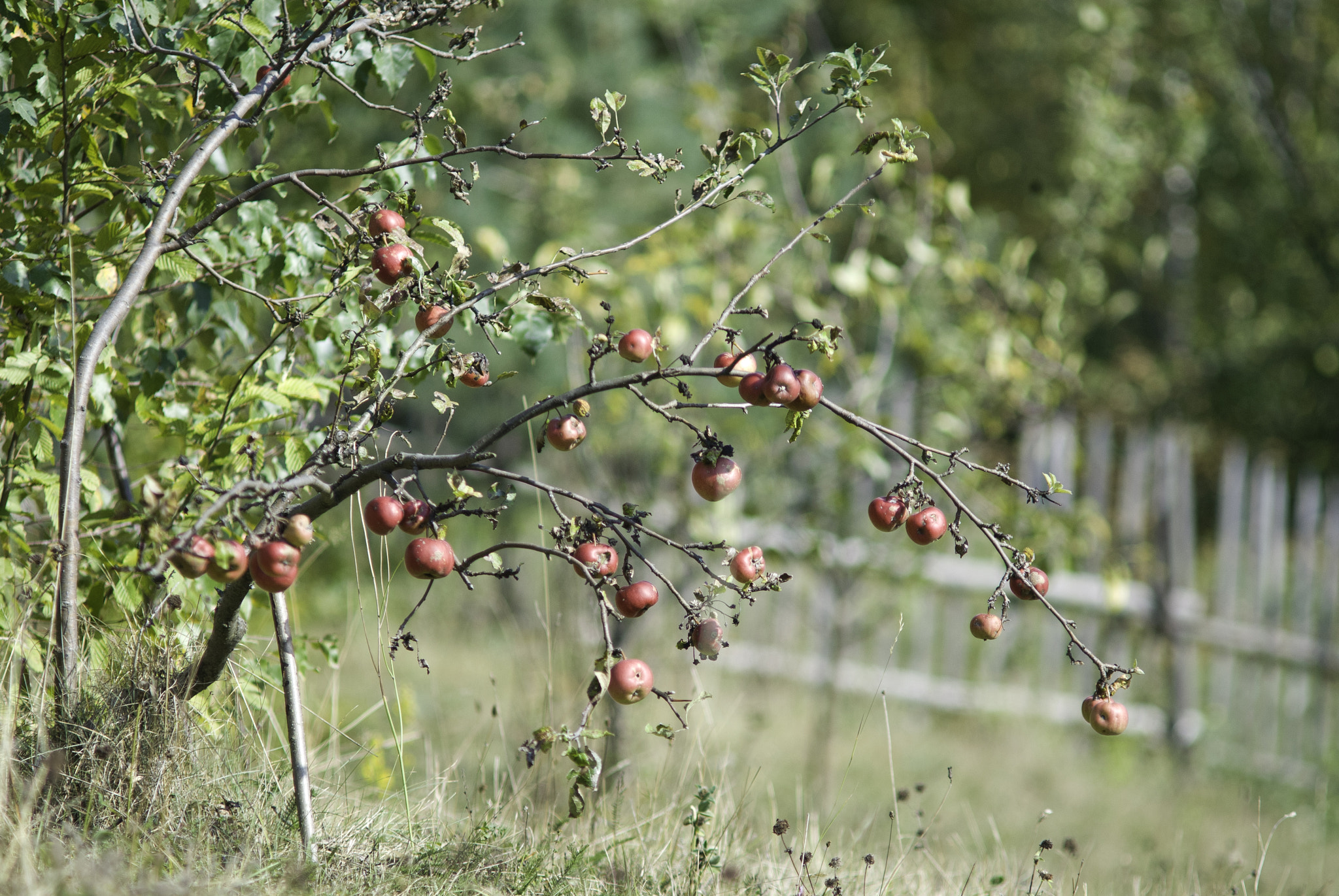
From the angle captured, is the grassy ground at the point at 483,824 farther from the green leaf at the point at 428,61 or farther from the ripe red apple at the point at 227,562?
the green leaf at the point at 428,61

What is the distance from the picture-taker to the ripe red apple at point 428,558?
1.25m

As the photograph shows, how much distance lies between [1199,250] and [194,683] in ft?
26.3

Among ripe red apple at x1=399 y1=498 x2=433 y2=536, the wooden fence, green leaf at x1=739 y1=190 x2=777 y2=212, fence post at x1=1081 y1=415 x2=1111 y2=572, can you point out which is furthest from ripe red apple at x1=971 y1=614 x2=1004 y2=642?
fence post at x1=1081 y1=415 x2=1111 y2=572

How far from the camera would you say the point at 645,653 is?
12.5 feet

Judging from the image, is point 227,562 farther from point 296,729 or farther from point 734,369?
point 734,369

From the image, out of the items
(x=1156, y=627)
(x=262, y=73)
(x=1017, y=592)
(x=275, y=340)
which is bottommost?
(x=1156, y=627)

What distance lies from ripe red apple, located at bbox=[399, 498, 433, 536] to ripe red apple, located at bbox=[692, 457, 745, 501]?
0.34 metres

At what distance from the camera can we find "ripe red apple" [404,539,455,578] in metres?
1.25

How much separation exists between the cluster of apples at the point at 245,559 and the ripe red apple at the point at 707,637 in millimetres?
486

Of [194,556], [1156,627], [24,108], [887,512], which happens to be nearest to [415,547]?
[194,556]

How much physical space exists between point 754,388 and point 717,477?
0.40 ft

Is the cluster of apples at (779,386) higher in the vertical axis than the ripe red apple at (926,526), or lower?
higher

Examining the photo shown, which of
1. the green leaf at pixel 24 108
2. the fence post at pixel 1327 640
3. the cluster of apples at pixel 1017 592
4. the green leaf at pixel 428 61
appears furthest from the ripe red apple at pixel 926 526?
the fence post at pixel 1327 640

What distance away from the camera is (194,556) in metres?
1.12
